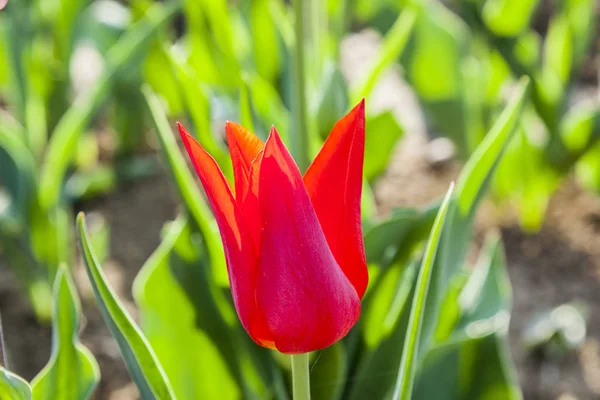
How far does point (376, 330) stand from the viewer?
24.7 inches

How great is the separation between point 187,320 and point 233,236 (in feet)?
0.88

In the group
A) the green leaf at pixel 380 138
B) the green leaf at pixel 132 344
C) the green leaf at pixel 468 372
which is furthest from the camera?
the green leaf at pixel 380 138

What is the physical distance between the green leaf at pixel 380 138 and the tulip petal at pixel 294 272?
54 centimetres

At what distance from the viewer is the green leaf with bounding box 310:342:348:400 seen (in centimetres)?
59

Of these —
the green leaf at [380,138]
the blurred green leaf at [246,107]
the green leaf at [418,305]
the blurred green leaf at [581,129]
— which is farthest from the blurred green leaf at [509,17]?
the green leaf at [418,305]

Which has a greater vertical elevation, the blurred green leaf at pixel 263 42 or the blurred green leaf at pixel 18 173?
the blurred green leaf at pixel 263 42

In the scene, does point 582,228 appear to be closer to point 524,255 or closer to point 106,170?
point 524,255

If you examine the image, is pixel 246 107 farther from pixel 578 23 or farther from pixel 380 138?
pixel 578 23

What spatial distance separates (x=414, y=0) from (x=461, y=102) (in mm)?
165

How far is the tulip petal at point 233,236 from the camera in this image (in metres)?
0.36

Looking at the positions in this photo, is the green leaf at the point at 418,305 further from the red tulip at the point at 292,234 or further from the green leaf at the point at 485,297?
the green leaf at the point at 485,297

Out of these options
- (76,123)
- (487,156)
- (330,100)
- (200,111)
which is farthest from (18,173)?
(487,156)

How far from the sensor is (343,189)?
15.4 inches

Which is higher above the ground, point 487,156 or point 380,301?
point 487,156
